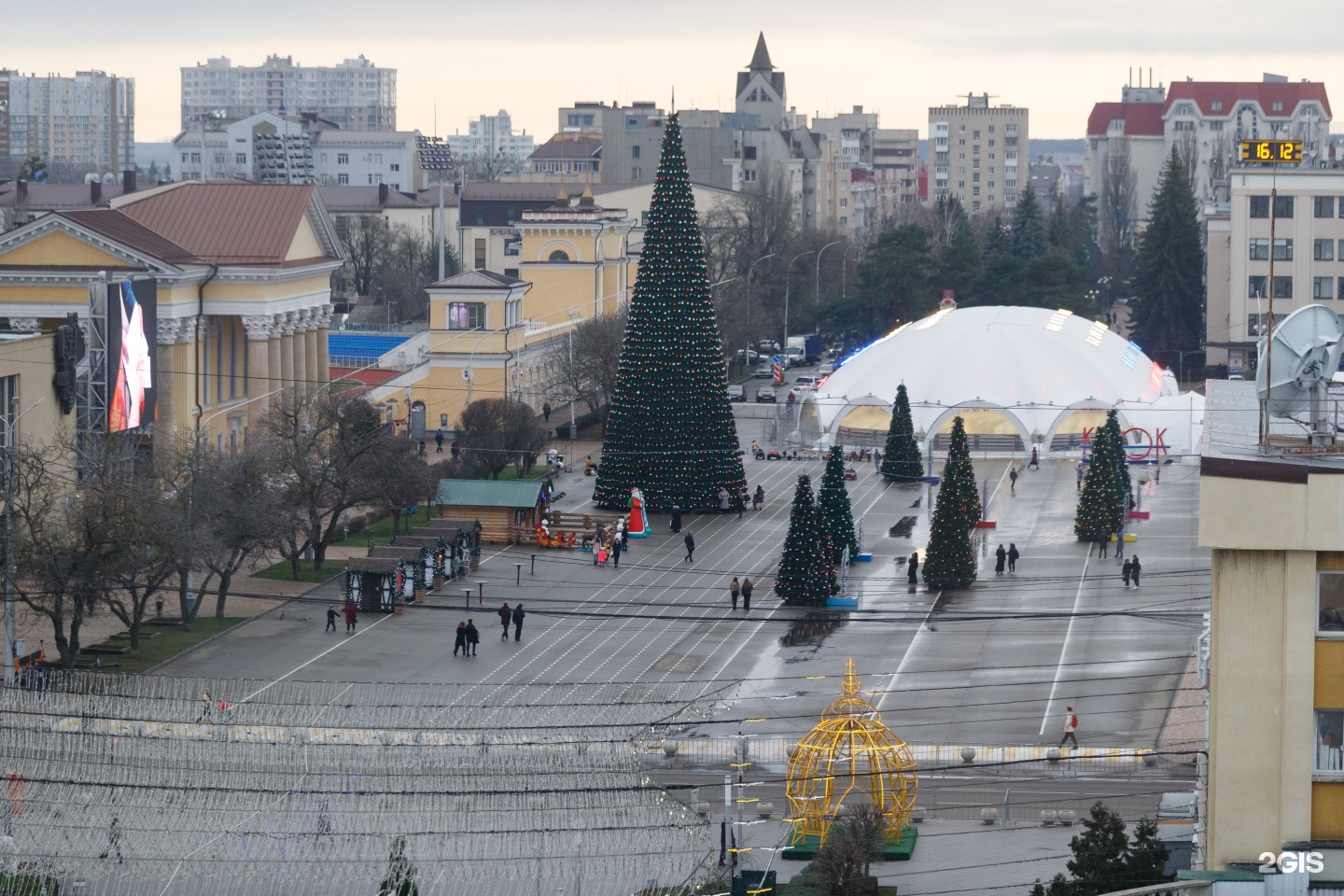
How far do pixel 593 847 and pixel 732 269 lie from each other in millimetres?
95334

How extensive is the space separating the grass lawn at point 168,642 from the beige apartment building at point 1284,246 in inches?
2373

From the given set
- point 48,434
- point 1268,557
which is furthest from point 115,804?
point 48,434

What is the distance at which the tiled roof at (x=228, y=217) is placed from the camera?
225 ft

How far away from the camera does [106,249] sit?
64375 mm

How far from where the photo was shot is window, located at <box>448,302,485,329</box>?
83.4 meters

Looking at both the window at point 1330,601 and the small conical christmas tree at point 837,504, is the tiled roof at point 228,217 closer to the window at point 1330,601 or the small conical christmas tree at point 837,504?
the small conical christmas tree at point 837,504

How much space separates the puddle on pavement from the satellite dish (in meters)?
25.6

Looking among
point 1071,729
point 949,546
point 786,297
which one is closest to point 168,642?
point 949,546

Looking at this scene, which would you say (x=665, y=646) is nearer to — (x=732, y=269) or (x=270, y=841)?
(x=270, y=841)

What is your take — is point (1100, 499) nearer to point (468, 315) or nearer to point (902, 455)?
point (902, 455)

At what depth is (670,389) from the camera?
6431 centimetres

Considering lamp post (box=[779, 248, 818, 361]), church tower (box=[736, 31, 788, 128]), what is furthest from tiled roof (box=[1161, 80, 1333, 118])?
lamp post (box=[779, 248, 818, 361])

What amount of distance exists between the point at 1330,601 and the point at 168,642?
31245 mm

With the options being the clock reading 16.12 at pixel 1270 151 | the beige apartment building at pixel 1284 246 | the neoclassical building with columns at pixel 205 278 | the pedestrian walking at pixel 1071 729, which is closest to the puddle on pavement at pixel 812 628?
the pedestrian walking at pixel 1071 729
